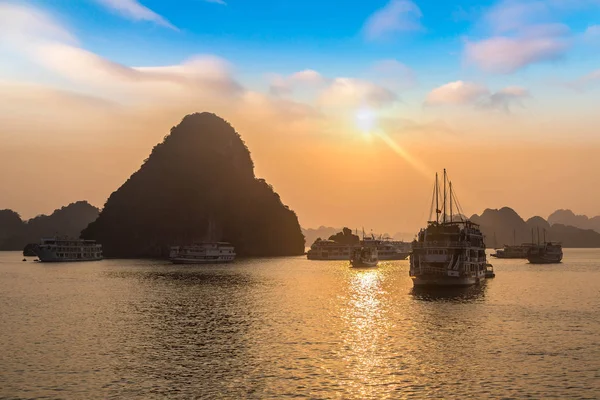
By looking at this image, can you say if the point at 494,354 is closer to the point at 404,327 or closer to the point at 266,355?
the point at 404,327

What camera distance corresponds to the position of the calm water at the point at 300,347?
35.2 meters

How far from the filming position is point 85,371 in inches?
1549

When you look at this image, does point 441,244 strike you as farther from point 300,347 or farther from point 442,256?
point 300,347

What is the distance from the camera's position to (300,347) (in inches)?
1907

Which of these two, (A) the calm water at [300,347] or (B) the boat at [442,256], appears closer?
(A) the calm water at [300,347]

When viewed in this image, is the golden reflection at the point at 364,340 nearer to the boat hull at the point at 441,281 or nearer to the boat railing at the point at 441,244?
the boat hull at the point at 441,281

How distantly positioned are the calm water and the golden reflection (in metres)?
0.15

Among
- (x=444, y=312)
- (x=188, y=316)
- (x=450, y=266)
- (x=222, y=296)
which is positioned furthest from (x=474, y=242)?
(x=188, y=316)

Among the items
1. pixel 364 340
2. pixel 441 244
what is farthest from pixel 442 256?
pixel 364 340

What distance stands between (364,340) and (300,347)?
7.38 metres

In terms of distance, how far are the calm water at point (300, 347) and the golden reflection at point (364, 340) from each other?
153 millimetres

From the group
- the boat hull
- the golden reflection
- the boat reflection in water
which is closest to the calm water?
the golden reflection

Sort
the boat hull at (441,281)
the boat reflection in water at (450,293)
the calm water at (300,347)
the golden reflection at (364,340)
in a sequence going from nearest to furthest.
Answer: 1. the calm water at (300,347)
2. the golden reflection at (364,340)
3. the boat reflection in water at (450,293)
4. the boat hull at (441,281)

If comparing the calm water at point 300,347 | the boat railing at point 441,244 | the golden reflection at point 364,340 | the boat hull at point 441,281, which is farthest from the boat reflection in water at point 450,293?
the boat railing at point 441,244
